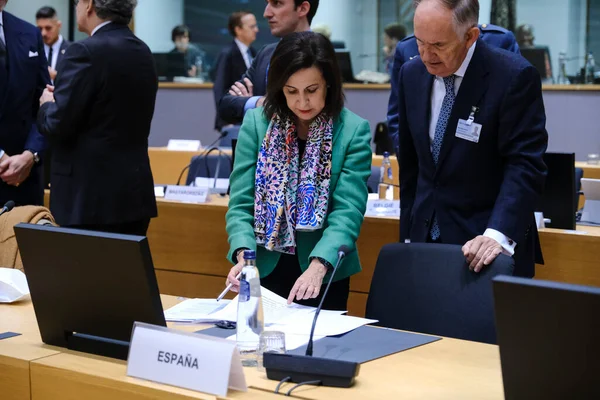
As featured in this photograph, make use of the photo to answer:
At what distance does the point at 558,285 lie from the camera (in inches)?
51.1

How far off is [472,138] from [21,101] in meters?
2.02

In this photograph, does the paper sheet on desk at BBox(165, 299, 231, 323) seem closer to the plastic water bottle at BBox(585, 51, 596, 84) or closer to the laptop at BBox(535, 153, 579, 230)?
the laptop at BBox(535, 153, 579, 230)

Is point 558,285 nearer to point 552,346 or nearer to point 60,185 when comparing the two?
point 552,346

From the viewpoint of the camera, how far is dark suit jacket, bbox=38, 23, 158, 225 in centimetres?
300

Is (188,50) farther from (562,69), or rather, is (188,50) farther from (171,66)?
(562,69)

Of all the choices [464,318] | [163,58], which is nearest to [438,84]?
[464,318]

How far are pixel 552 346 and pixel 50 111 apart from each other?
2.18 metres

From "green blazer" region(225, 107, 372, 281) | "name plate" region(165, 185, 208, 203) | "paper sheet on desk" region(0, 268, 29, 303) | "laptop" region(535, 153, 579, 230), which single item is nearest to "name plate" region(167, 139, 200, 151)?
"name plate" region(165, 185, 208, 203)

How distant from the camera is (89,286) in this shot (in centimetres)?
178

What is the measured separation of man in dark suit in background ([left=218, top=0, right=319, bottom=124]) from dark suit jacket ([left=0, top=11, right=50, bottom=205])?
0.81 metres

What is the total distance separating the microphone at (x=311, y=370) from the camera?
1.63 m

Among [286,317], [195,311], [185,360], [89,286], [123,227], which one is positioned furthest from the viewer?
[123,227]

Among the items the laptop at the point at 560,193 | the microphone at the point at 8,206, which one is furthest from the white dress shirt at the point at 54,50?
the microphone at the point at 8,206

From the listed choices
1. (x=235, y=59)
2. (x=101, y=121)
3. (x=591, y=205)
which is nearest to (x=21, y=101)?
(x=101, y=121)
